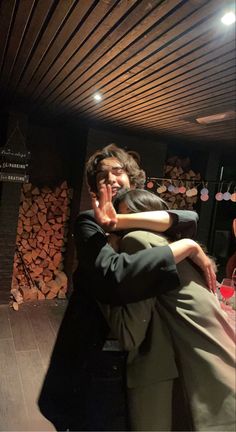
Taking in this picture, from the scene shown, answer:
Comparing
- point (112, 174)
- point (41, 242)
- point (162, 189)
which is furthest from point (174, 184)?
point (112, 174)

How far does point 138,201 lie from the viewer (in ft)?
2.84

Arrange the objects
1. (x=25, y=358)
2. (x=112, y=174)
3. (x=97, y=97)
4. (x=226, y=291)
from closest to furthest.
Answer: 1. (x=112, y=174)
2. (x=226, y=291)
3. (x=97, y=97)
4. (x=25, y=358)

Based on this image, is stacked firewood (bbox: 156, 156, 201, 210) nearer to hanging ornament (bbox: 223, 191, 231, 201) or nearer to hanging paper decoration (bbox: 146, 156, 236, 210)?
hanging paper decoration (bbox: 146, 156, 236, 210)

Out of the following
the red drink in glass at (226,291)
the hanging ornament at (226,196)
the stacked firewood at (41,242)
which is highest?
the hanging ornament at (226,196)

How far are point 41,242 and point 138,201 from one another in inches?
118

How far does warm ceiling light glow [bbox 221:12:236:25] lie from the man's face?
1.59ft

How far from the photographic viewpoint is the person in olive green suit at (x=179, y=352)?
0.70m

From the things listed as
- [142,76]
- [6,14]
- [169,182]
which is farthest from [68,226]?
[6,14]

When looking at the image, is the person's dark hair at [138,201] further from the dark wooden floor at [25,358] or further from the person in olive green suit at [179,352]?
the dark wooden floor at [25,358]

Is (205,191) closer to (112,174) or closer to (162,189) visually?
(112,174)

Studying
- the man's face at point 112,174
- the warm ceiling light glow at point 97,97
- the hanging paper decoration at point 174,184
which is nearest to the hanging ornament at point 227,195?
the man's face at point 112,174

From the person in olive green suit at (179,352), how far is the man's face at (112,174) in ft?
0.98

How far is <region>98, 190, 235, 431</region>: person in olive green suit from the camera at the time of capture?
2.28 ft

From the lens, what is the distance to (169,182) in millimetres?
3576
